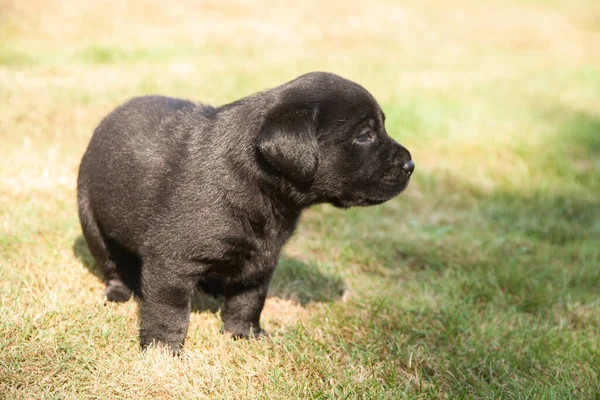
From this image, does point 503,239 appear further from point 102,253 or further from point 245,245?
point 102,253

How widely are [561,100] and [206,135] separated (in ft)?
31.7

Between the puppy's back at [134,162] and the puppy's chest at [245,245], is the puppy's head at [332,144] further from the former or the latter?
Answer: the puppy's back at [134,162]

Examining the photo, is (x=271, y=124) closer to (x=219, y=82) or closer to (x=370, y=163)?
(x=370, y=163)

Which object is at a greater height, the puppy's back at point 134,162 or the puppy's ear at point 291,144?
the puppy's ear at point 291,144

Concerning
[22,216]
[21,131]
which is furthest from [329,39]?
[22,216]

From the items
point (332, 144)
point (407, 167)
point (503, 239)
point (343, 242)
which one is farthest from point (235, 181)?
point (503, 239)

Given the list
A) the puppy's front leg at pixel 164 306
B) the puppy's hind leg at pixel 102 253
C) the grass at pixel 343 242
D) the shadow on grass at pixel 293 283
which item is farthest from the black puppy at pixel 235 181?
the shadow on grass at pixel 293 283

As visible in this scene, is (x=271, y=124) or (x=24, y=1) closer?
(x=271, y=124)

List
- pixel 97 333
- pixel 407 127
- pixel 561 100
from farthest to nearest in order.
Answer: pixel 561 100
pixel 407 127
pixel 97 333

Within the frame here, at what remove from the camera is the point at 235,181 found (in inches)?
138

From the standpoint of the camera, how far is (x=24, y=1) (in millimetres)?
11352

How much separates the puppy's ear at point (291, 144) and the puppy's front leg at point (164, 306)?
2.65ft

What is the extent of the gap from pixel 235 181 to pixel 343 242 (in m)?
2.17

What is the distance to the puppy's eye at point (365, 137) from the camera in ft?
12.1
